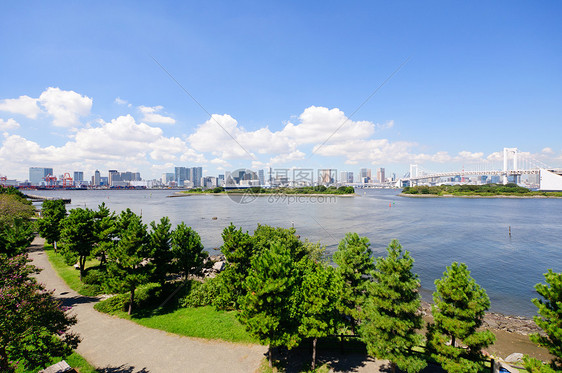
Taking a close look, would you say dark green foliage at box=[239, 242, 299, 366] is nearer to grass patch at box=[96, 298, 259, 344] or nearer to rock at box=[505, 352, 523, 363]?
grass patch at box=[96, 298, 259, 344]

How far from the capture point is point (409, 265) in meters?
12.6

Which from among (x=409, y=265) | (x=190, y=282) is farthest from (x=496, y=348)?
(x=190, y=282)

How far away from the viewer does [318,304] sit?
13.6m

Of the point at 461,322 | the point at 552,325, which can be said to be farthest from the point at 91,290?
the point at 552,325

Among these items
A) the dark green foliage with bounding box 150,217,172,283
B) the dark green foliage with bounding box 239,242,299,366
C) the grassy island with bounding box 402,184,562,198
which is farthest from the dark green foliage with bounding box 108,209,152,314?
the grassy island with bounding box 402,184,562,198

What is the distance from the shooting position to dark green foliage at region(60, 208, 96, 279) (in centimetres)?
2675

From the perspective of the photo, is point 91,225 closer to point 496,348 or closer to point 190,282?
point 190,282

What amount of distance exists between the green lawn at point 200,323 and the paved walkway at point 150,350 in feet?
1.69

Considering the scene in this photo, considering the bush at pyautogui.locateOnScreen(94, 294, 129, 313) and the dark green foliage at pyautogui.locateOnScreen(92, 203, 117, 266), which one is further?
the dark green foliage at pyautogui.locateOnScreen(92, 203, 117, 266)

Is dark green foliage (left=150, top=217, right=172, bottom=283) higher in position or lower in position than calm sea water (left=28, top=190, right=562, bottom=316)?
higher

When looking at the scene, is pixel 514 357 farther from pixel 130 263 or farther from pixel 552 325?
pixel 130 263

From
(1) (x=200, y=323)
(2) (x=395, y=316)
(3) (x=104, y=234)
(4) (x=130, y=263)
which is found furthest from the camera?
(3) (x=104, y=234)

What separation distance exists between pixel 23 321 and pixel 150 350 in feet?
26.3

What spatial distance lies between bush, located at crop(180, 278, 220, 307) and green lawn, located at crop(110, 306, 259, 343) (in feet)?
2.35
